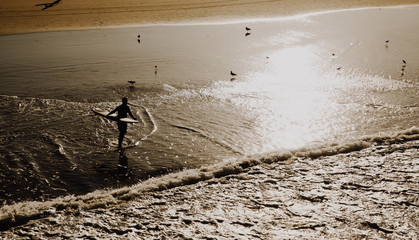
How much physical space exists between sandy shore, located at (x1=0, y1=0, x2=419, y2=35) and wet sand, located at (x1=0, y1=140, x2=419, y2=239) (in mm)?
21042

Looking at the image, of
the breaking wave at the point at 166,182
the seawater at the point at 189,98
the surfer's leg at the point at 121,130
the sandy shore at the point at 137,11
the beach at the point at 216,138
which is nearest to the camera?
the beach at the point at 216,138

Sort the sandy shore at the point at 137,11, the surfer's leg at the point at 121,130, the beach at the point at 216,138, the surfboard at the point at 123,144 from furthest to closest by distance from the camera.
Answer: the sandy shore at the point at 137,11 < the surfboard at the point at 123,144 < the surfer's leg at the point at 121,130 < the beach at the point at 216,138

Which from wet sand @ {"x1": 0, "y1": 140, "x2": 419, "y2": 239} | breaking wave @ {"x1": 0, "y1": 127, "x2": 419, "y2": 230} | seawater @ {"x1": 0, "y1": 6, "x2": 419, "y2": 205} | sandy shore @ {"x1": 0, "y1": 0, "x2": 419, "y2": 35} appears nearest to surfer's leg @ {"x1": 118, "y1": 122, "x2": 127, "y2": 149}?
seawater @ {"x1": 0, "y1": 6, "x2": 419, "y2": 205}

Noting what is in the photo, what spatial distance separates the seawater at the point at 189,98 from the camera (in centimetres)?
825

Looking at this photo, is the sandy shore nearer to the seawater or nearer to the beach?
the seawater

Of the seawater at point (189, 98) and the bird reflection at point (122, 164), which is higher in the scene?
the seawater at point (189, 98)

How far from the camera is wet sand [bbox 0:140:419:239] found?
5.80 metres

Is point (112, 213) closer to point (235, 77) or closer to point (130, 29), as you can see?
point (235, 77)

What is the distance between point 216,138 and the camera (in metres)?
9.38

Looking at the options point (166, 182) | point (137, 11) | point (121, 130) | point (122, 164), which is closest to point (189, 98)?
point (121, 130)

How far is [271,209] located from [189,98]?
6625 millimetres

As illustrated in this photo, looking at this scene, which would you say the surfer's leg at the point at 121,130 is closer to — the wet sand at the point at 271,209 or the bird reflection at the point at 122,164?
the bird reflection at the point at 122,164

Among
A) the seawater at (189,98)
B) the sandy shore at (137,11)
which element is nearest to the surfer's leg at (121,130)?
the seawater at (189,98)

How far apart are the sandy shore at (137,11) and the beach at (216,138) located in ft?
20.6
